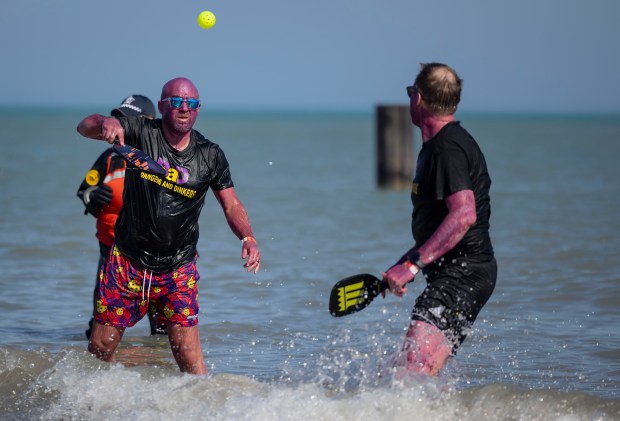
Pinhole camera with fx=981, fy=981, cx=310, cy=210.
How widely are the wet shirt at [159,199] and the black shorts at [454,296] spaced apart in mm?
1509

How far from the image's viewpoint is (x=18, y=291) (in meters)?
9.95

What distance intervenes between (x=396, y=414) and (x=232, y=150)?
42.0m

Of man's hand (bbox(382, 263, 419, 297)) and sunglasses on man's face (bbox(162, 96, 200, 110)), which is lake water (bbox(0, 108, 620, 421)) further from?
sunglasses on man's face (bbox(162, 96, 200, 110))

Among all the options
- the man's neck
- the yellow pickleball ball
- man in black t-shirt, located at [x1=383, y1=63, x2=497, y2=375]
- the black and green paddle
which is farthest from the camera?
the yellow pickleball ball

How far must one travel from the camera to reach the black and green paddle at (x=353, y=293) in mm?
5285

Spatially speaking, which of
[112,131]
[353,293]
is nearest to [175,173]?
[112,131]

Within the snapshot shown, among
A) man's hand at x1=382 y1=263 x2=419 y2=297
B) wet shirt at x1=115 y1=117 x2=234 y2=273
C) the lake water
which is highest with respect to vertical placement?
wet shirt at x1=115 y1=117 x2=234 y2=273

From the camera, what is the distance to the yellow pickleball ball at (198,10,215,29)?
277 inches

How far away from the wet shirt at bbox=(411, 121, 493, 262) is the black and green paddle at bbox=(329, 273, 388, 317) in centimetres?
35

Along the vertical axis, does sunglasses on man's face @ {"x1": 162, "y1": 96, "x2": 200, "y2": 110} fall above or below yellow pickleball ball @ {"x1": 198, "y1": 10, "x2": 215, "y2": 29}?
below

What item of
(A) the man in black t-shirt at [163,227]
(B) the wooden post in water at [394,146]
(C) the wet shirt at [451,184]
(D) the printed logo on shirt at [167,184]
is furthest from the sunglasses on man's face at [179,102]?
(B) the wooden post in water at [394,146]

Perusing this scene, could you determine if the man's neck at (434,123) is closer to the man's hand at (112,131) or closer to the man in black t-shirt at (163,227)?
the man in black t-shirt at (163,227)

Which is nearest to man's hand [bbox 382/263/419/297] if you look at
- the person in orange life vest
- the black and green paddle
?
the black and green paddle

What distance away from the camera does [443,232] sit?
495 cm
